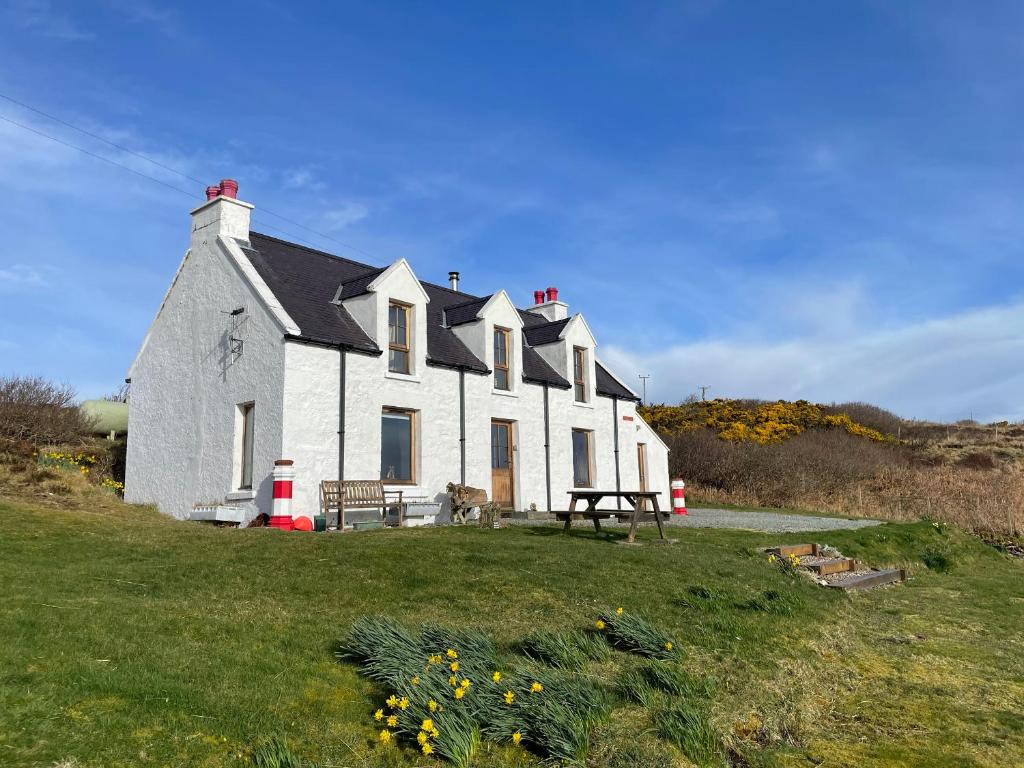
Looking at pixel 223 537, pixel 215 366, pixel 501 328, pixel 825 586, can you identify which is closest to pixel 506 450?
pixel 501 328

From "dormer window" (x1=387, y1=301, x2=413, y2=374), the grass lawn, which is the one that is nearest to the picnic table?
the grass lawn

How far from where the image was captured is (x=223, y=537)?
12.5 metres

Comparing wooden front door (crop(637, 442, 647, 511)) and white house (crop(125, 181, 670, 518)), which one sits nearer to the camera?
white house (crop(125, 181, 670, 518))

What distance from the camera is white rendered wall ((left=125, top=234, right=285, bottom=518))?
16797 millimetres

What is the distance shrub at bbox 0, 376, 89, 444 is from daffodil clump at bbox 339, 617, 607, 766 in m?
18.8

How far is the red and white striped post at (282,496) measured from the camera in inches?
616

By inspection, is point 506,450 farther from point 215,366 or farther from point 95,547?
point 95,547

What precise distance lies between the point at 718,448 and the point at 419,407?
19.1 meters

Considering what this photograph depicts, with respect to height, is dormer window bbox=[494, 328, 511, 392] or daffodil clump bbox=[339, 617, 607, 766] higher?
dormer window bbox=[494, 328, 511, 392]

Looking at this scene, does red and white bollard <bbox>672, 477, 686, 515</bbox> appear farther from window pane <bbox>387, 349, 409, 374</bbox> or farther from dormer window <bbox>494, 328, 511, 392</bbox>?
window pane <bbox>387, 349, 409, 374</bbox>

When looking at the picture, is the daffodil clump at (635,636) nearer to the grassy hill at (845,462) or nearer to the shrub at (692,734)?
the shrub at (692,734)

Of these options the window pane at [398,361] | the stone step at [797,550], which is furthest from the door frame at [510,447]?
the stone step at [797,550]

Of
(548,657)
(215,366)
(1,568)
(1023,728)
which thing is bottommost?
(1023,728)

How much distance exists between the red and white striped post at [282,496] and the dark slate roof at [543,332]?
11.0 m
